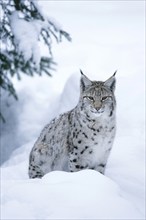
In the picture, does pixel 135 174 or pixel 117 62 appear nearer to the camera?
pixel 135 174

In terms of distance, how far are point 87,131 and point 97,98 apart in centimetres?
38

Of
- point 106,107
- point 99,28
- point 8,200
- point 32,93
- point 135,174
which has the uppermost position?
point 8,200

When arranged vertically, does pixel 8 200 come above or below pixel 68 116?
above

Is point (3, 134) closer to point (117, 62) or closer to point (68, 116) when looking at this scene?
point (117, 62)

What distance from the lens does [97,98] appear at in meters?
5.36

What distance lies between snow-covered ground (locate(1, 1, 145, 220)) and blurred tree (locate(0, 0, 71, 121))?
0.79m

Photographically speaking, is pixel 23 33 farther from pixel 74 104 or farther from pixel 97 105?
pixel 97 105

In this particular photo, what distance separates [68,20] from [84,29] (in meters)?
0.77

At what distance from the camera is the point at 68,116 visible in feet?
19.5

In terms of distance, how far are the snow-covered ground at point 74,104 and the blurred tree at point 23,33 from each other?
786mm

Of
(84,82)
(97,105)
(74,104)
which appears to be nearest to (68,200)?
(97,105)

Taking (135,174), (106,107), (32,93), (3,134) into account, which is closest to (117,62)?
(32,93)

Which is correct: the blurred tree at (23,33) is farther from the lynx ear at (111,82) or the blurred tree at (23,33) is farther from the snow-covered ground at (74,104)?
the lynx ear at (111,82)

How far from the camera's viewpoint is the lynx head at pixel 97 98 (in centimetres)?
536
